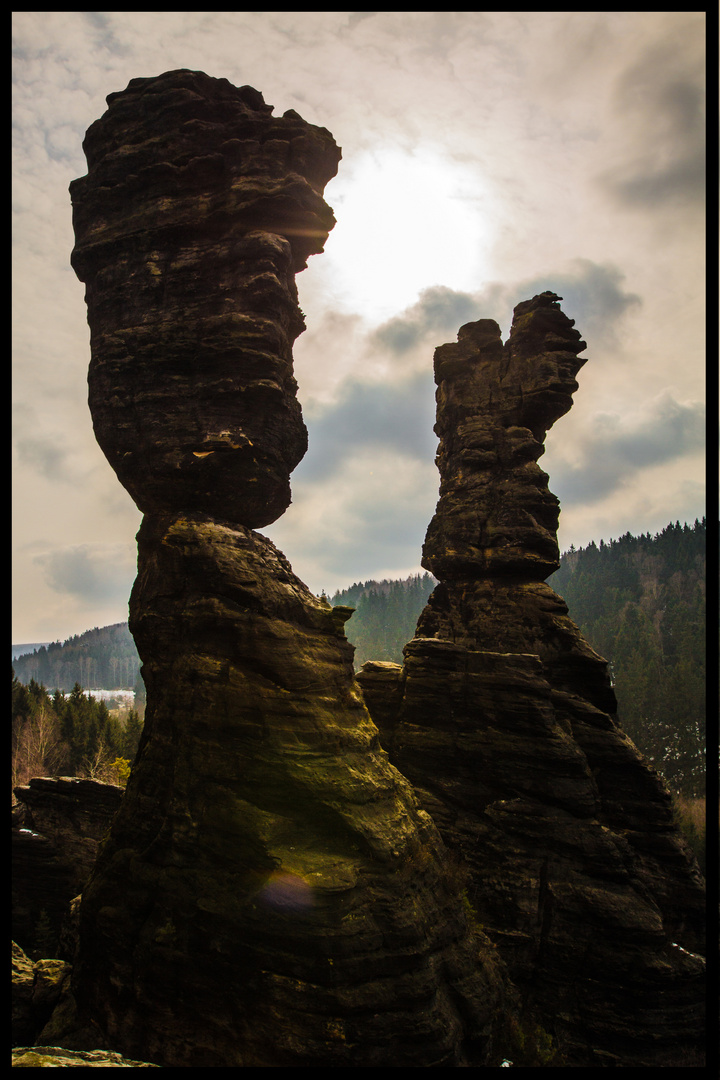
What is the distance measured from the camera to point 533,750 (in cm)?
2195

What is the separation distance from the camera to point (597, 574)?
15738 cm

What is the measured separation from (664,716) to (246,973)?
269 ft

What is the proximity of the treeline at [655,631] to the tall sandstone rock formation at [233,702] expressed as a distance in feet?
146

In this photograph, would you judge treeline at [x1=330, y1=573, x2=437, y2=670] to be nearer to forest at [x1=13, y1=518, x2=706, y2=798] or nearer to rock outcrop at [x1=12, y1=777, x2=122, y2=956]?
forest at [x1=13, y1=518, x2=706, y2=798]

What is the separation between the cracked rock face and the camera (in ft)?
63.0

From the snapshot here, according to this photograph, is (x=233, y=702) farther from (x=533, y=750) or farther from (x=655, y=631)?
(x=655, y=631)

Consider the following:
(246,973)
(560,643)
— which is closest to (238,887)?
(246,973)

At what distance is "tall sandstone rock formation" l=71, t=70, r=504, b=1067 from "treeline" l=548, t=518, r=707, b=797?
4441cm

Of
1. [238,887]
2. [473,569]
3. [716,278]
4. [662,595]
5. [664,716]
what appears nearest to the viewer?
[716,278]

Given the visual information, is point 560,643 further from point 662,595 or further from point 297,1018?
point 662,595

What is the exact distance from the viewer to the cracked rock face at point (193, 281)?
19188 millimetres

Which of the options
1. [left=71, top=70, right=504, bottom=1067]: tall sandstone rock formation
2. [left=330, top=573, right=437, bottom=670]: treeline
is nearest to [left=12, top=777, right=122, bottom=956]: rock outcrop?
[left=71, top=70, right=504, bottom=1067]: tall sandstone rock formation

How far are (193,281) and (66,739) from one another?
70962 millimetres

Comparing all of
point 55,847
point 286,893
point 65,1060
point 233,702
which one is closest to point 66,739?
point 55,847
